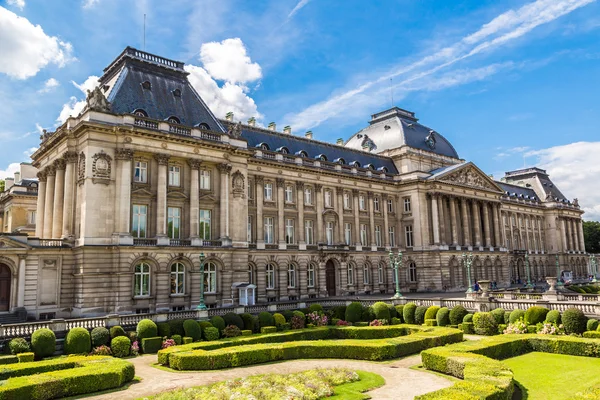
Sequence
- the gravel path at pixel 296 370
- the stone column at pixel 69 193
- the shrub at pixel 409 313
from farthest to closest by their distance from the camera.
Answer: the stone column at pixel 69 193 → the shrub at pixel 409 313 → the gravel path at pixel 296 370

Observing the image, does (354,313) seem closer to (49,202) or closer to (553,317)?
(553,317)

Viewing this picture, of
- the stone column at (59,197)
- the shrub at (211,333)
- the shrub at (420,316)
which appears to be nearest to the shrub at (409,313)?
the shrub at (420,316)

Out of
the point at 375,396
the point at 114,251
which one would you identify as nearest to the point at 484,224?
the point at 114,251

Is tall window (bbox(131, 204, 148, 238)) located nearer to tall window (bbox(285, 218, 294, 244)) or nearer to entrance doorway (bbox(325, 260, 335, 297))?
tall window (bbox(285, 218, 294, 244))

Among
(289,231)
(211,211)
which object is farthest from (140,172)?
(289,231)

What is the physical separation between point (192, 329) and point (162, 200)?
14526 mm

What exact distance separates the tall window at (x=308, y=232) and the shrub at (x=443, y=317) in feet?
80.8

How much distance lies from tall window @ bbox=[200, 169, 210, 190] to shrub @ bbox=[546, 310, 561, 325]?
102 ft

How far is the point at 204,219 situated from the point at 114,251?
945 centimetres

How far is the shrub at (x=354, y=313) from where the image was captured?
40.7 meters

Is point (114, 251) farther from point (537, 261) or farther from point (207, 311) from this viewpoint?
point (537, 261)

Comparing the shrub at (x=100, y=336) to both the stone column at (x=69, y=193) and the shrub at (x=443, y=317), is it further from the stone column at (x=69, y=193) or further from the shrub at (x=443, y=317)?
the shrub at (x=443, y=317)

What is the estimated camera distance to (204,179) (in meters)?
47.6

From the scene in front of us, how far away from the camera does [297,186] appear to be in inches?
2371
